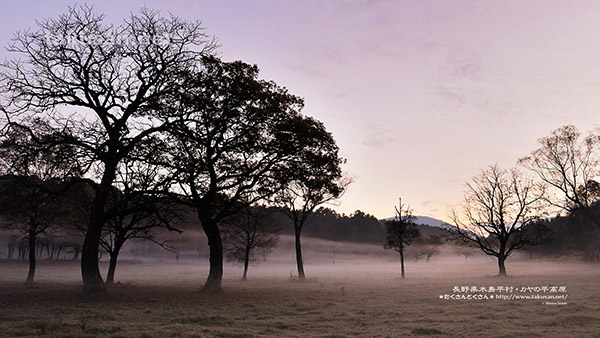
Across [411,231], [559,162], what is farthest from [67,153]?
[559,162]

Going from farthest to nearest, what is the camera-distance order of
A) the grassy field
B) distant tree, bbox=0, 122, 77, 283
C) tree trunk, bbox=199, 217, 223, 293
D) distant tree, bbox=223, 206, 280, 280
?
1. distant tree, bbox=223, 206, 280, 280
2. tree trunk, bbox=199, 217, 223, 293
3. distant tree, bbox=0, 122, 77, 283
4. the grassy field

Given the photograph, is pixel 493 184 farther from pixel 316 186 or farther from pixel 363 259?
pixel 363 259

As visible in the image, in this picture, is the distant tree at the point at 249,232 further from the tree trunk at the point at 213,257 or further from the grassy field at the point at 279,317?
the grassy field at the point at 279,317

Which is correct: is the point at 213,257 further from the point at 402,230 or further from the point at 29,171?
the point at 402,230

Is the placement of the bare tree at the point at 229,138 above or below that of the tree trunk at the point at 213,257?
above

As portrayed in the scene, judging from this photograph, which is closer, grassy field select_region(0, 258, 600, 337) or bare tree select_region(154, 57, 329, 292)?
grassy field select_region(0, 258, 600, 337)

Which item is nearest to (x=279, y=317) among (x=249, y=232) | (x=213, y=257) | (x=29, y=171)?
(x=213, y=257)

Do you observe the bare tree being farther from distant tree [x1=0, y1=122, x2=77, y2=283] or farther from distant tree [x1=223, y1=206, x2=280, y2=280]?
distant tree [x1=223, y1=206, x2=280, y2=280]

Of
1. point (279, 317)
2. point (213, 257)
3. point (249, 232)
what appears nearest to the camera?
point (279, 317)

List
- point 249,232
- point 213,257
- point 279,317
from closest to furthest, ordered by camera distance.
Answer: point 279,317, point 213,257, point 249,232

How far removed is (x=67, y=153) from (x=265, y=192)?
11.5 m

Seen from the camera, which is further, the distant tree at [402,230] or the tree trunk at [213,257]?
the distant tree at [402,230]

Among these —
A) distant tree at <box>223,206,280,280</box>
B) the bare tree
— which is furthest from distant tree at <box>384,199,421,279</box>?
the bare tree

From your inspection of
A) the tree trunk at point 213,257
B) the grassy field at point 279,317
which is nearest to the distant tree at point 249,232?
the tree trunk at point 213,257
